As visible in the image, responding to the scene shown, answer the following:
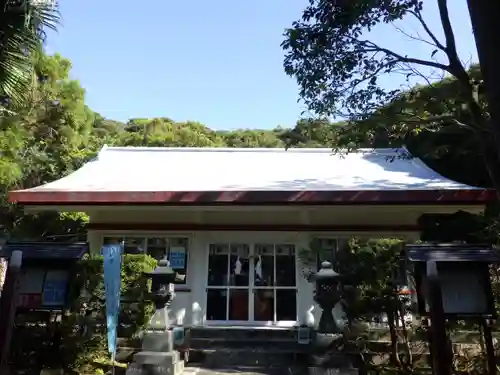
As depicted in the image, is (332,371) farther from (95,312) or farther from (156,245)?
(156,245)

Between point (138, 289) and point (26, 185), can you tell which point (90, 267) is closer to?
point (138, 289)

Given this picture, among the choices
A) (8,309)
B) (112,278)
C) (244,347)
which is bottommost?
(244,347)

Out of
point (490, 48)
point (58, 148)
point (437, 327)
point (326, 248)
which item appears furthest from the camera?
point (58, 148)

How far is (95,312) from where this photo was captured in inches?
287

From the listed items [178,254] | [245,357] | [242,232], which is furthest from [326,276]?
[178,254]

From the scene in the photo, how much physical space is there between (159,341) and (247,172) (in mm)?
5457

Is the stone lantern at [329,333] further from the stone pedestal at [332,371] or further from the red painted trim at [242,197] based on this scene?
the red painted trim at [242,197]

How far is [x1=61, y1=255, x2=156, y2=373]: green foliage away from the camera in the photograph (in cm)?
688

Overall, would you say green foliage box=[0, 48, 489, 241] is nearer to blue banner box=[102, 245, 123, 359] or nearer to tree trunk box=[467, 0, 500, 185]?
blue banner box=[102, 245, 123, 359]

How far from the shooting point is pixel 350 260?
7.51 metres

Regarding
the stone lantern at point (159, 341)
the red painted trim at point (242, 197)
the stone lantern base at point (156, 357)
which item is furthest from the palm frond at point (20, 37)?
the stone lantern base at point (156, 357)

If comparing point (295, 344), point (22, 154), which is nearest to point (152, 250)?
point (295, 344)

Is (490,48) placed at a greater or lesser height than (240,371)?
Result: greater

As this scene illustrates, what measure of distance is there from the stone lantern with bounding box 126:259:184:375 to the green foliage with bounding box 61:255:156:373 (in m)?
0.32
